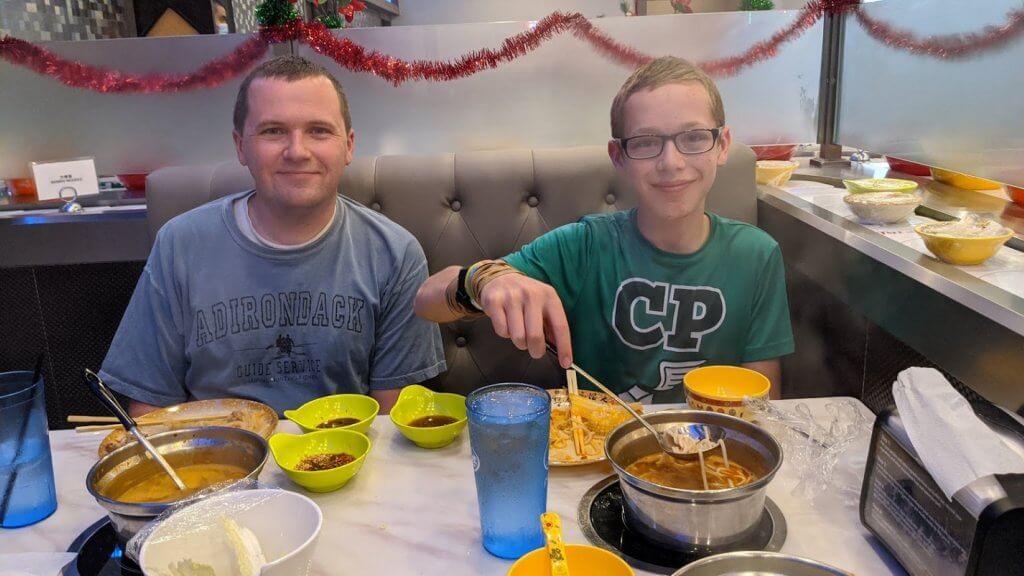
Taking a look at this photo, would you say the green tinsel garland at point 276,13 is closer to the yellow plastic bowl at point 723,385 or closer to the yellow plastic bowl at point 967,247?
the yellow plastic bowl at point 723,385

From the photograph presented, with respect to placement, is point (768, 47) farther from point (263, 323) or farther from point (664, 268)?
point (263, 323)

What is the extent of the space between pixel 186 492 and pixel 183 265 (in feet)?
3.18

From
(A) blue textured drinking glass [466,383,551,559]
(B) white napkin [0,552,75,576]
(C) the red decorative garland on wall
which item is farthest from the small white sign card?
(A) blue textured drinking glass [466,383,551,559]

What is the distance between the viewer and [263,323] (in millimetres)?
1777

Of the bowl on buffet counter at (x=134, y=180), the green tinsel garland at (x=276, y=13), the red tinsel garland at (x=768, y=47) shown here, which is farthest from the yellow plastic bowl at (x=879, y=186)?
the bowl on buffet counter at (x=134, y=180)

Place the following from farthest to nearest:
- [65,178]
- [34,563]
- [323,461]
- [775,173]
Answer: [65,178] → [775,173] → [323,461] → [34,563]

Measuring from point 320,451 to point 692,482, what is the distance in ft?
1.93

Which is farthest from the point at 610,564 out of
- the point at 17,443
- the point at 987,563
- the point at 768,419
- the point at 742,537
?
the point at 17,443

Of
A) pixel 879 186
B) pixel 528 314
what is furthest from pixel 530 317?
pixel 879 186

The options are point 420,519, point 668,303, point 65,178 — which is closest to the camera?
point 420,519

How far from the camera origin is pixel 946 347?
4.50ft

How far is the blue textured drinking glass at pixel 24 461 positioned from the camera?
40.3 inches

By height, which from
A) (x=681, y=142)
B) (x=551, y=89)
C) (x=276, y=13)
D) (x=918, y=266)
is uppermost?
(x=276, y=13)

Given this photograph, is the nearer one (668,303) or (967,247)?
(967,247)
